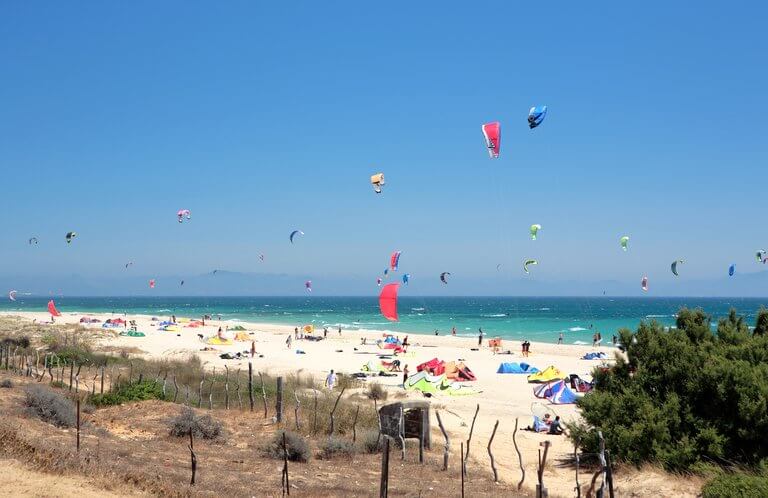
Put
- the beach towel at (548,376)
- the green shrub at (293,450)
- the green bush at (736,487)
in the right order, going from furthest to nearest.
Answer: the beach towel at (548,376)
the green shrub at (293,450)
the green bush at (736,487)

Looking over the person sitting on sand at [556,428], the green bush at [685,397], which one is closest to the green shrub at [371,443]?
the green bush at [685,397]

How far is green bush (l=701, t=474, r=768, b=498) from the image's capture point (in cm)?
681

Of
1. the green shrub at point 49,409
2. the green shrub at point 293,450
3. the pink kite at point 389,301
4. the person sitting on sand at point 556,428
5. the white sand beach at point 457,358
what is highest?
the pink kite at point 389,301

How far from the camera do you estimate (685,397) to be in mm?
9773

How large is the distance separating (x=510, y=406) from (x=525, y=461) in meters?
7.13

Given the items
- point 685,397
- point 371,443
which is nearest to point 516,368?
point 371,443

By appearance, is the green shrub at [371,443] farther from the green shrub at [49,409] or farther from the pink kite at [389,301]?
the green shrub at [49,409]

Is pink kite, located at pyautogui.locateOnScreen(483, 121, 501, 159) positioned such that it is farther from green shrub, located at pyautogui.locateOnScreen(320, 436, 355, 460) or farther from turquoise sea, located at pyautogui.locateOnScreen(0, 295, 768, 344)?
turquoise sea, located at pyautogui.locateOnScreen(0, 295, 768, 344)

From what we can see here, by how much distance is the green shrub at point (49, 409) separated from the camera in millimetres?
10508

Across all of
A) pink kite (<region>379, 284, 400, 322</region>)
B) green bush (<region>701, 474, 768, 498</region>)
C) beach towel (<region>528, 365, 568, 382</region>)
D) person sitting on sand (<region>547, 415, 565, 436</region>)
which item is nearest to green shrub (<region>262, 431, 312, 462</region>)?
pink kite (<region>379, 284, 400, 322</region>)

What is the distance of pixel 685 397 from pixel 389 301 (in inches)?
225

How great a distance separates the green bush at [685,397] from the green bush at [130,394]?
9008 millimetres

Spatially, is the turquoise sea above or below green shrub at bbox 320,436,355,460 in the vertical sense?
below

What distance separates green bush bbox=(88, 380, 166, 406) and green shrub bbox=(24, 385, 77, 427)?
2408 millimetres
